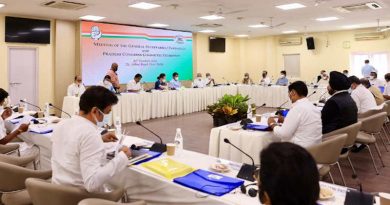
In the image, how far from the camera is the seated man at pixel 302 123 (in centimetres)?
308

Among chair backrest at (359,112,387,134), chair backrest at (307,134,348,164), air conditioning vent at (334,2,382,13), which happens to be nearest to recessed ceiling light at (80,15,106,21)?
air conditioning vent at (334,2,382,13)

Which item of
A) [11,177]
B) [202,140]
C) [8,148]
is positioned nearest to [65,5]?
[202,140]

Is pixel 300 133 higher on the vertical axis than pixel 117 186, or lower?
higher

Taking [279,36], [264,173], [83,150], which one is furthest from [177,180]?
[279,36]

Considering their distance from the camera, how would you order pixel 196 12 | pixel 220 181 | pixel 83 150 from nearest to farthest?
1. pixel 83 150
2. pixel 220 181
3. pixel 196 12

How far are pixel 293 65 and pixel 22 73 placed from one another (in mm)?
10332

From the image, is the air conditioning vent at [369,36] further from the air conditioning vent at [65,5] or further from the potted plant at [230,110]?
the air conditioning vent at [65,5]

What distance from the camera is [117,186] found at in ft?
8.23

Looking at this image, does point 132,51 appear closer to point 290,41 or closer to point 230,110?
point 230,110

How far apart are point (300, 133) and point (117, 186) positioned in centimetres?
178

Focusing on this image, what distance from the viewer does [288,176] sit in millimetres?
949

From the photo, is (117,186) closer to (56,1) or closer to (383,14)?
(56,1)

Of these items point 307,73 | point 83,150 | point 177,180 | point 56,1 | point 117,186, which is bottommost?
point 117,186

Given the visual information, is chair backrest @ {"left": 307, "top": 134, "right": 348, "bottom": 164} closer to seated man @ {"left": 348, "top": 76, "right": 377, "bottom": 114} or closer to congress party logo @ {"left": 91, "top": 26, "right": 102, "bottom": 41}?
seated man @ {"left": 348, "top": 76, "right": 377, "bottom": 114}
